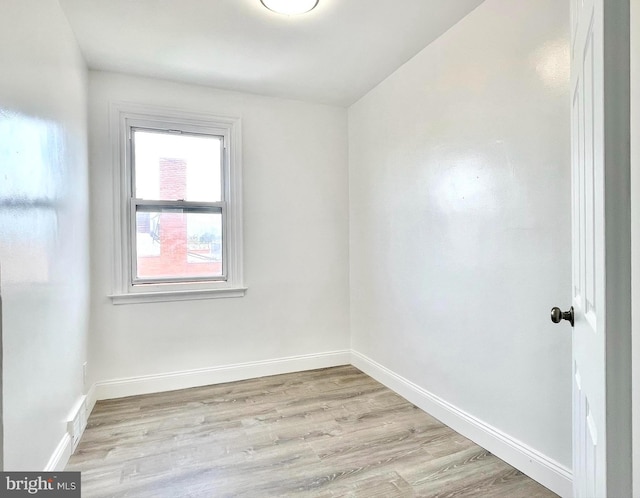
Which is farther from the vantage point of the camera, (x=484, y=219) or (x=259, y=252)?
(x=259, y=252)

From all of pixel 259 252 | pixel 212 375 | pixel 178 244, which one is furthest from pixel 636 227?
pixel 212 375

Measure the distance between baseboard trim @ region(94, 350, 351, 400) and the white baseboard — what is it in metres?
0.71

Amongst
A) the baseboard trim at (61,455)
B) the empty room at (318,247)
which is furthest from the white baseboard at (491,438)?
the baseboard trim at (61,455)

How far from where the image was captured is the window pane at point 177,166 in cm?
300

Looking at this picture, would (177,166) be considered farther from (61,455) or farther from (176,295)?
(61,455)

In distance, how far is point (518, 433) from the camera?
6.23 ft

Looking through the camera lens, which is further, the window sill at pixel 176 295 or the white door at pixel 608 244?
the window sill at pixel 176 295

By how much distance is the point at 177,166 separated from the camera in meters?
3.10

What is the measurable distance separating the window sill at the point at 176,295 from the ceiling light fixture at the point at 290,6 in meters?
2.15

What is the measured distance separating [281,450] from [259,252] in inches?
67.6

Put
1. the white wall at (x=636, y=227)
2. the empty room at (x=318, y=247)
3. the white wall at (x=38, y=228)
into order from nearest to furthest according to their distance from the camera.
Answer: the white wall at (x=636, y=227) → the empty room at (x=318, y=247) → the white wall at (x=38, y=228)

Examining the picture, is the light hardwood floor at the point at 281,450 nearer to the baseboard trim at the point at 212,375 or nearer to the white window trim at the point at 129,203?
the baseboard trim at the point at 212,375

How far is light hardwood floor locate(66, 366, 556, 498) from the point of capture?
176cm

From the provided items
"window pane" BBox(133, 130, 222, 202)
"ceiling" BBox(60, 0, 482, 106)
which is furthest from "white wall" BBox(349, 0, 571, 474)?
"window pane" BBox(133, 130, 222, 202)
